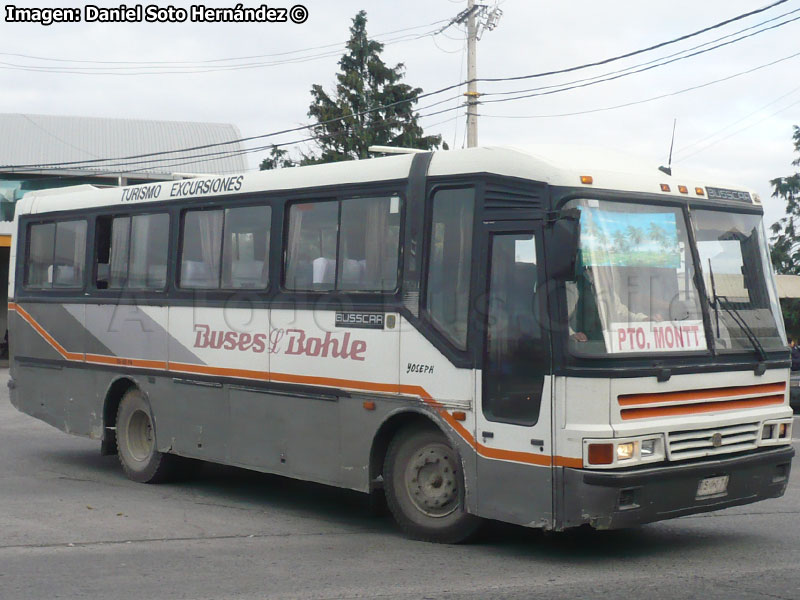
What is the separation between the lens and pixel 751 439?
336 inches

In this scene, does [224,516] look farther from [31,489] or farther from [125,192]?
[125,192]

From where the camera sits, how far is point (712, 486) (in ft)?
27.0

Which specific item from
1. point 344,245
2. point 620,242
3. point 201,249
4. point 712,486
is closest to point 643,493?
point 712,486

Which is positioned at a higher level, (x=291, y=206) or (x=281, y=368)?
(x=291, y=206)

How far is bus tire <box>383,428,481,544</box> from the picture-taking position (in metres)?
8.60

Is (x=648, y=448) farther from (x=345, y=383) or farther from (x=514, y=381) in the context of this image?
(x=345, y=383)

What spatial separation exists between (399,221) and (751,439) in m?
3.23

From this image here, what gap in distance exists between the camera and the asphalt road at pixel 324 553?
7207 millimetres

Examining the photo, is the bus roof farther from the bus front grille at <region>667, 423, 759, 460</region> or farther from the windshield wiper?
the bus front grille at <region>667, 423, 759, 460</region>

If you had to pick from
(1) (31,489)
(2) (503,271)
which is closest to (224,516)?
(1) (31,489)

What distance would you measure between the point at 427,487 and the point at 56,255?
671 centimetres

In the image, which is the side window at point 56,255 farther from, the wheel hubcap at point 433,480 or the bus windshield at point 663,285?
the bus windshield at point 663,285

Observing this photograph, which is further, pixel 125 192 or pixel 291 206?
pixel 125 192

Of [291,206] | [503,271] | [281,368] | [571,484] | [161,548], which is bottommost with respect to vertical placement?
[161,548]
